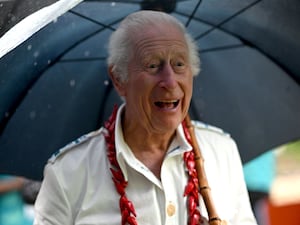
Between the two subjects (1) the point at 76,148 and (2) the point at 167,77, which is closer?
(2) the point at 167,77

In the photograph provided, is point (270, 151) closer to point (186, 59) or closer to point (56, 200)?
point (186, 59)

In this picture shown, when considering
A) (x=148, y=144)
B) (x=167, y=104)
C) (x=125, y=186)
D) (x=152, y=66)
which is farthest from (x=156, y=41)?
(x=125, y=186)

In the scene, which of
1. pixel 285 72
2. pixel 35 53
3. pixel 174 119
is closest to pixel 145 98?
pixel 174 119

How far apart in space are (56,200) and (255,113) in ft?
3.12

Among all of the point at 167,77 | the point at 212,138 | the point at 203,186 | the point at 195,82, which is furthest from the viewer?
the point at 195,82

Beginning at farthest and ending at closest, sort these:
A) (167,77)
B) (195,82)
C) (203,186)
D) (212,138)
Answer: (195,82) < (212,138) < (203,186) < (167,77)

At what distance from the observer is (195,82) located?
257cm

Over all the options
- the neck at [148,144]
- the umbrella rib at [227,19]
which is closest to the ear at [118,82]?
the neck at [148,144]

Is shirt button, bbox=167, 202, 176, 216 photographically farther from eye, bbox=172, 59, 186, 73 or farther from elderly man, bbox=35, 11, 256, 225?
eye, bbox=172, 59, 186, 73

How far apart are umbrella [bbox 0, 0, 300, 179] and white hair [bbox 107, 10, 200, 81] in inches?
5.2

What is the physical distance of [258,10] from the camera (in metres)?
2.23

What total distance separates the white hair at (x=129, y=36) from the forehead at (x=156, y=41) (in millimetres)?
18

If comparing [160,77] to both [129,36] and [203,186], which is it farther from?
[203,186]

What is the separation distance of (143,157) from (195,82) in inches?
20.9
